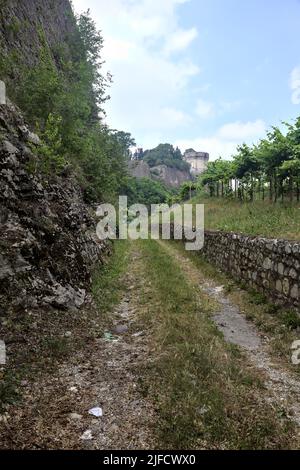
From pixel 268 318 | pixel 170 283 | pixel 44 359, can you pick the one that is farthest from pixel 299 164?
pixel 44 359

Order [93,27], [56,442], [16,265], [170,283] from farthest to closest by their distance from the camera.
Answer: [93,27] → [170,283] → [16,265] → [56,442]

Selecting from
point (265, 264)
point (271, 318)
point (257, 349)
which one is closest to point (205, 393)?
point (257, 349)

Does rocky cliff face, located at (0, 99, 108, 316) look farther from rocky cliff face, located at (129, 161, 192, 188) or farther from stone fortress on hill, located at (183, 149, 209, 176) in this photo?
stone fortress on hill, located at (183, 149, 209, 176)

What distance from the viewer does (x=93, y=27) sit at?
3434 centimetres

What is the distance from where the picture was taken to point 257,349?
6258mm

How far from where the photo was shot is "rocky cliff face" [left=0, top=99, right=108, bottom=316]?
657 centimetres

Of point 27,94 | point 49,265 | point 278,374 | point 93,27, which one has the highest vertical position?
point 93,27

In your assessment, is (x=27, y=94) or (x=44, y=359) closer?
(x=44, y=359)

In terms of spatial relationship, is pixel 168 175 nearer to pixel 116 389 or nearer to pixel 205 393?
pixel 116 389

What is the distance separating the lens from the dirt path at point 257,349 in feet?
15.0

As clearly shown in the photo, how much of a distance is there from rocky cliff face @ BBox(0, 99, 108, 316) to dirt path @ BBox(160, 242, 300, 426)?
3.34 m
